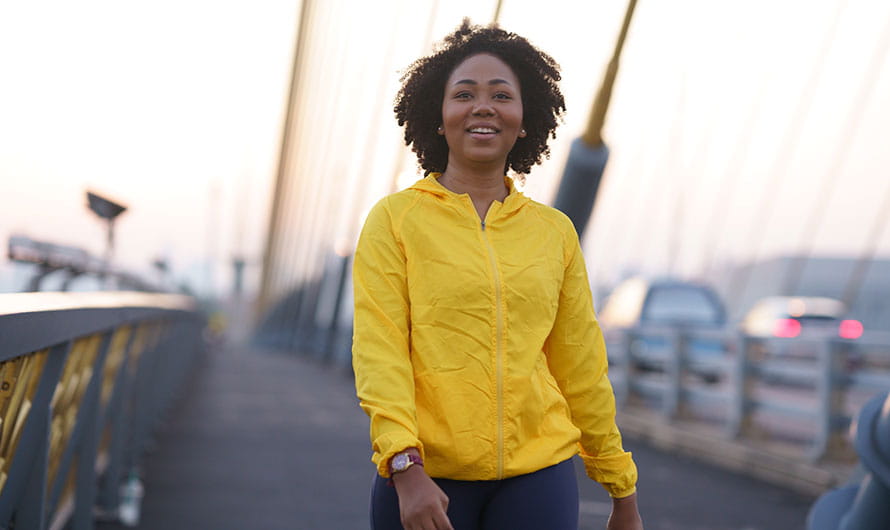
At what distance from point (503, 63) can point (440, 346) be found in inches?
23.9

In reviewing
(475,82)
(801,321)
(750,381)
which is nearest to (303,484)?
(750,381)

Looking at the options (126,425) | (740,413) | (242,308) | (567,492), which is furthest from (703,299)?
(242,308)

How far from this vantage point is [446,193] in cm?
212

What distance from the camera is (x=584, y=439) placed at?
2188 mm

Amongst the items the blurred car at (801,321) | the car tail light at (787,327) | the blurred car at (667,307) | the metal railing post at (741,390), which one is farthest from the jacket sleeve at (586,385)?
the car tail light at (787,327)

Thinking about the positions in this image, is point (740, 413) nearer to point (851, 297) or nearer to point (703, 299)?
point (703, 299)

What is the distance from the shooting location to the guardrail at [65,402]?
270 cm

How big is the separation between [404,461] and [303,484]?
539 cm

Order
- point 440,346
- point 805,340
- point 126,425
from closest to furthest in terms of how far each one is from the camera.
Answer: point 440,346 → point 126,425 → point 805,340

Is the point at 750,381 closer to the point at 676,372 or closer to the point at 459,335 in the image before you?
the point at 676,372

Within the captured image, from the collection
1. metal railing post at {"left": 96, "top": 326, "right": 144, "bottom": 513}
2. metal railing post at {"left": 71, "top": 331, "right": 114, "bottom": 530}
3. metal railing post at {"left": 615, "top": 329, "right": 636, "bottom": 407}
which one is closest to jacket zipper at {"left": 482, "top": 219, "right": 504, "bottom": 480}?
metal railing post at {"left": 71, "top": 331, "right": 114, "bottom": 530}

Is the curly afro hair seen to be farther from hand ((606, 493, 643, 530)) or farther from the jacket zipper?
hand ((606, 493, 643, 530))

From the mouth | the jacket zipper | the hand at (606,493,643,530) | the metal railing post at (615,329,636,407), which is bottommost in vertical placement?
the metal railing post at (615,329,636,407)

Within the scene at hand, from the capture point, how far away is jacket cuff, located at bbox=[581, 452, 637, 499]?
217 centimetres
